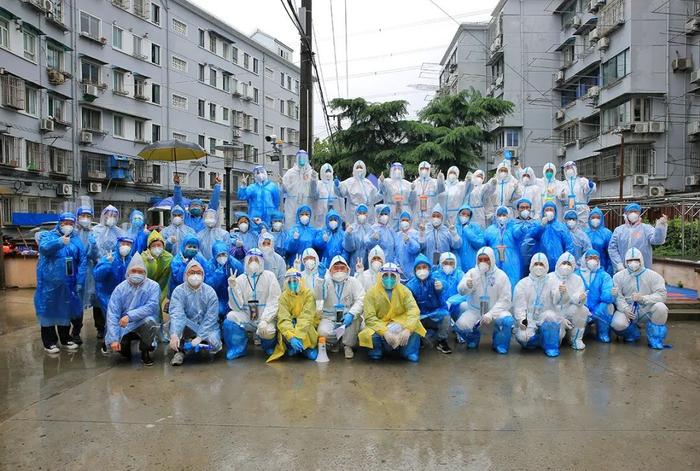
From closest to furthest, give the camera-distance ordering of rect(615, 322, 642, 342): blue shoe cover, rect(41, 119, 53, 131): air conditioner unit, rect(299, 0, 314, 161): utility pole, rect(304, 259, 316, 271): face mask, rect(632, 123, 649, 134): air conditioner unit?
rect(304, 259, 316, 271): face mask < rect(615, 322, 642, 342): blue shoe cover < rect(299, 0, 314, 161): utility pole < rect(41, 119, 53, 131): air conditioner unit < rect(632, 123, 649, 134): air conditioner unit

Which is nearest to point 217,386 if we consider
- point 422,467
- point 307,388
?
point 307,388

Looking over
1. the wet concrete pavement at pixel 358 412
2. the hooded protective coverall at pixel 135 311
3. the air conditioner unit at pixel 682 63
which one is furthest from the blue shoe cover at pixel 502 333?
the air conditioner unit at pixel 682 63

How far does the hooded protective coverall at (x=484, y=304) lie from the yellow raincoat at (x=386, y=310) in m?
0.80

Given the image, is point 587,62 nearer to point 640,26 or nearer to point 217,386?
point 640,26

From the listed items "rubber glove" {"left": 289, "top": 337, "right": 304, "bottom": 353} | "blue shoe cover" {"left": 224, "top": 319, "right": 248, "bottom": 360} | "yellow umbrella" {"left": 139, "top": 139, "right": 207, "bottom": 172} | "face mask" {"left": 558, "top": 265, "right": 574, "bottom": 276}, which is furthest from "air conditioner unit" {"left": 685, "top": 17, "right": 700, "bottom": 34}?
"blue shoe cover" {"left": 224, "top": 319, "right": 248, "bottom": 360}

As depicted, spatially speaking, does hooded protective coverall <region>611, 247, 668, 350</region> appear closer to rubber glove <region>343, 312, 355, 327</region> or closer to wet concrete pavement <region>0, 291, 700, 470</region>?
wet concrete pavement <region>0, 291, 700, 470</region>

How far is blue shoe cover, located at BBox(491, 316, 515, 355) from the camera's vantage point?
261 inches

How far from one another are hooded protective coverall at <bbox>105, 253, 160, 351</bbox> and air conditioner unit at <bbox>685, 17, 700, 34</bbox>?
27.1m

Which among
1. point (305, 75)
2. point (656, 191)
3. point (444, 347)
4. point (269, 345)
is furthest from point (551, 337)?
point (656, 191)

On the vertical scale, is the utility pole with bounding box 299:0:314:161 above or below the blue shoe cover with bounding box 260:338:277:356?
above

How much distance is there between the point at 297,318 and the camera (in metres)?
6.46

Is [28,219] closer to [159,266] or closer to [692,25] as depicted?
[159,266]

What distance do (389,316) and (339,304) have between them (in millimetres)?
688

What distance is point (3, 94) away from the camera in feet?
67.6
